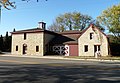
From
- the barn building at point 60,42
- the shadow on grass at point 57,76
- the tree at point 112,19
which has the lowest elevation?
the shadow on grass at point 57,76

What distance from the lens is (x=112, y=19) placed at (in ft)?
147

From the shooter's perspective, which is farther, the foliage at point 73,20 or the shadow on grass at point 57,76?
the foliage at point 73,20

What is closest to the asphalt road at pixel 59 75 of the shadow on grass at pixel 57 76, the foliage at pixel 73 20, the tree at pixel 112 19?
the shadow on grass at pixel 57 76

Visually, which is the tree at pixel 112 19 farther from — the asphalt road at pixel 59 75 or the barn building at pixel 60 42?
the asphalt road at pixel 59 75

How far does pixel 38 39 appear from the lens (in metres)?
47.5

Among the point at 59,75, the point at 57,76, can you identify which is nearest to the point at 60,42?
the point at 59,75

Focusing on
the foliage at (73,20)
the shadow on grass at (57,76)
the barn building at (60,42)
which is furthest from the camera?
the foliage at (73,20)

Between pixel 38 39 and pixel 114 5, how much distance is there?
16.6 m

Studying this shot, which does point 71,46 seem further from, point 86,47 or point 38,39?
point 38,39

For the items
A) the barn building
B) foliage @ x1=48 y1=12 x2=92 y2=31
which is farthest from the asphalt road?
foliage @ x1=48 y1=12 x2=92 y2=31

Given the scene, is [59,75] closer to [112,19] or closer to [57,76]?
[57,76]

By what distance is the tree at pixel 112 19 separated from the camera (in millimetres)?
43906

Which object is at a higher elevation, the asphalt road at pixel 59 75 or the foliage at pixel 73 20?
the foliage at pixel 73 20

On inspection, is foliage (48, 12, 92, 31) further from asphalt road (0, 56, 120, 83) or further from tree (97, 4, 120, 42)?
asphalt road (0, 56, 120, 83)
